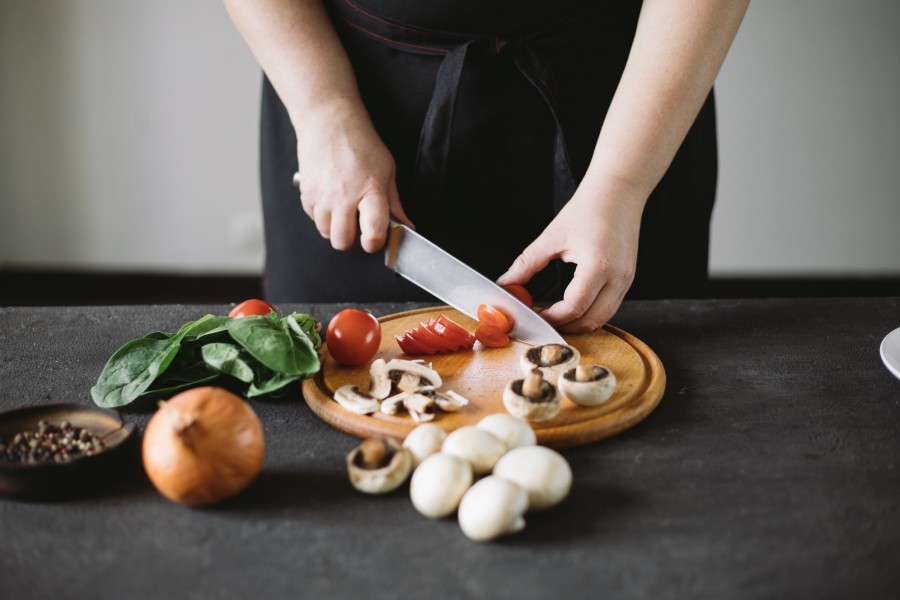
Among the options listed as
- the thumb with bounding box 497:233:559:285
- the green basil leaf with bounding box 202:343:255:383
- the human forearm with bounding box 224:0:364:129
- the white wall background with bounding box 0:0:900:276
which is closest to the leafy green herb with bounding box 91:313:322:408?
the green basil leaf with bounding box 202:343:255:383

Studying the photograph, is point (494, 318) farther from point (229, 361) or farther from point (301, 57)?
point (301, 57)

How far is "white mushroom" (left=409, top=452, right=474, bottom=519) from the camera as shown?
727 mm

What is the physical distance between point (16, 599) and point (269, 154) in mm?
1022

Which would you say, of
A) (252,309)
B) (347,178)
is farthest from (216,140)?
(252,309)

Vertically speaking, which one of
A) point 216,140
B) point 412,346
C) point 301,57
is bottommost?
point 216,140

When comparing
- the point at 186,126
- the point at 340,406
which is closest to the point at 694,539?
the point at 340,406

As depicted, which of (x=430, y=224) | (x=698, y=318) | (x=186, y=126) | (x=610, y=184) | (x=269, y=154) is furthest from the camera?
(x=186, y=126)

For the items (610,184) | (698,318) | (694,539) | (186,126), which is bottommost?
(186,126)

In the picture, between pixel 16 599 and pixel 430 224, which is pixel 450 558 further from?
pixel 430 224

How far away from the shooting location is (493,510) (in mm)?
693

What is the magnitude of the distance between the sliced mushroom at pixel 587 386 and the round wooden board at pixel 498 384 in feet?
0.05

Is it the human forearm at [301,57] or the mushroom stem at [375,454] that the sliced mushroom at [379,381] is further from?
the human forearm at [301,57]

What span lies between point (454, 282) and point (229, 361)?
38 cm

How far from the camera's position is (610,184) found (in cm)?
115
